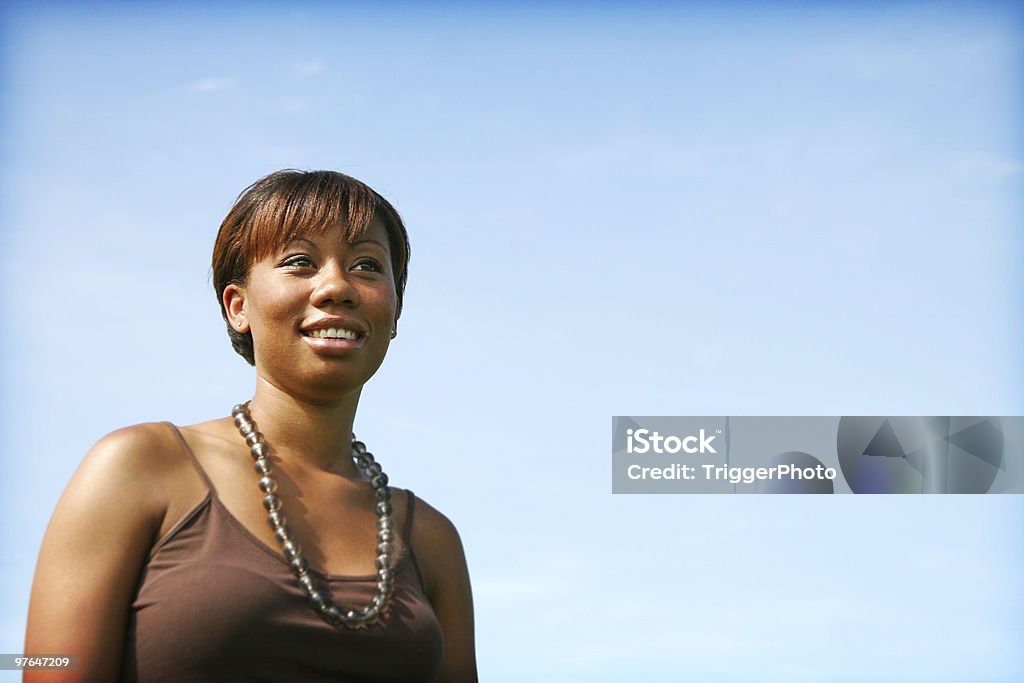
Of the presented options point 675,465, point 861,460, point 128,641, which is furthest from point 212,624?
point 861,460

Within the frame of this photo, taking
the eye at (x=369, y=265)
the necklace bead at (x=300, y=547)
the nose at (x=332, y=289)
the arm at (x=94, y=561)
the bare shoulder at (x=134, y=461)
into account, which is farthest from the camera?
the eye at (x=369, y=265)

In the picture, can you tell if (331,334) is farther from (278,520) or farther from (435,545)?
(435,545)

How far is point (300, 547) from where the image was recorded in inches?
128

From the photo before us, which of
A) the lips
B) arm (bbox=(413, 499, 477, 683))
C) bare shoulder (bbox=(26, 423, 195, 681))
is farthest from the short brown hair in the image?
arm (bbox=(413, 499, 477, 683))

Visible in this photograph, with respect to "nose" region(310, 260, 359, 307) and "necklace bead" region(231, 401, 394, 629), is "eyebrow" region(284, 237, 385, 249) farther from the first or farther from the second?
"necklace bead" region(231, 401, 394, 629)

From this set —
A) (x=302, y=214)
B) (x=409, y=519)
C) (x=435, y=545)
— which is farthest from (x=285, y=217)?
(x=435, y=545)

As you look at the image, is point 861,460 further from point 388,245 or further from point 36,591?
point 36,591

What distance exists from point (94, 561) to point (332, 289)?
0.91m

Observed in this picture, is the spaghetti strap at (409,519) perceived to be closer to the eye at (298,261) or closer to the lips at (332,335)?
the lips at (332,335)

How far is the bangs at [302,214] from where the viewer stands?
11.2 feet

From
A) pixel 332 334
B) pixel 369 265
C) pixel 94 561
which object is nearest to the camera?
pixel 94 561

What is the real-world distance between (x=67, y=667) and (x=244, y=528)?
0.53 m

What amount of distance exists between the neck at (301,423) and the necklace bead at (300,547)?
0.15 ft

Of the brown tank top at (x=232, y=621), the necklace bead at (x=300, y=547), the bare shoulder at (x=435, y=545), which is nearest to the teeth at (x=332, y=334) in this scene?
the necklace bead at (x=300, y=547)
